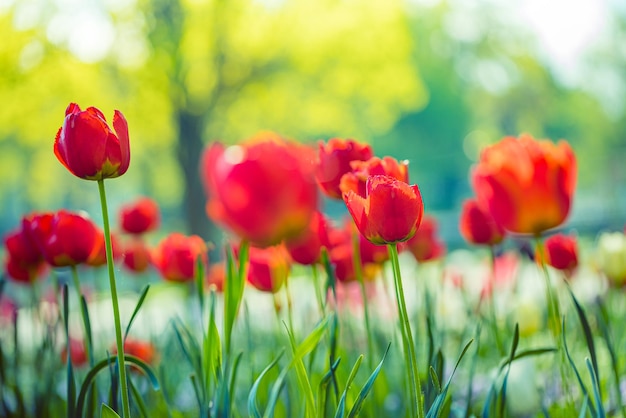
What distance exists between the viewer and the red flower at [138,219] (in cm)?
281

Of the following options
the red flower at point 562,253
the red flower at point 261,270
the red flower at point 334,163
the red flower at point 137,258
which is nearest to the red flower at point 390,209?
the red flower at point 334,163

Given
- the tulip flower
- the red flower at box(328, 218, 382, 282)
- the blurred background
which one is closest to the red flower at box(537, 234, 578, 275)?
the tulip flower

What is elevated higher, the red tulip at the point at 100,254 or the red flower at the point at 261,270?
the red tulip at the point at 100,254

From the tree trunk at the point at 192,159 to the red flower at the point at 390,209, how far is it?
971cm

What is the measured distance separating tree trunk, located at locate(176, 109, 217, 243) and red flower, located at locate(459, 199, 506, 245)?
344 inches

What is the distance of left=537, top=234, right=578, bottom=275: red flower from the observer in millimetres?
2088

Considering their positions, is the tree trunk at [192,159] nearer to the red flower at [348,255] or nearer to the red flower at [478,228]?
the red flower at [478,228]

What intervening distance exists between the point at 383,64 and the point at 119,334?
1073 cm

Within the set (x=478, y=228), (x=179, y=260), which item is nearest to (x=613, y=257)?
(x=478, y=228)

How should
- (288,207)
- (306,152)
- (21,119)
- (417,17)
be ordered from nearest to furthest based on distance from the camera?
(288,207) < (306,152) < (21,119) < (417,17)

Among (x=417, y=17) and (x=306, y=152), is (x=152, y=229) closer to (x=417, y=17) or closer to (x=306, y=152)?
(x=306, y=152)

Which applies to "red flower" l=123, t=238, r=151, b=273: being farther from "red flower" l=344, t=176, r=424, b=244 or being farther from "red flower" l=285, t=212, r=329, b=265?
"red flower" l=344, t=176, r=424, b=244

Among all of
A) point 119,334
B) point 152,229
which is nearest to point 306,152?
point 119,334

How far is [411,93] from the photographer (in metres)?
12.6
